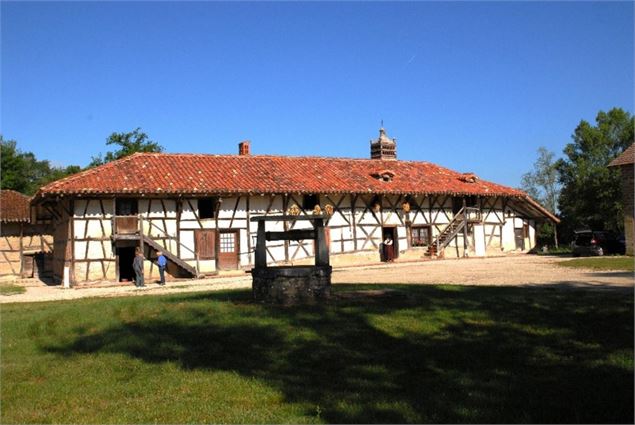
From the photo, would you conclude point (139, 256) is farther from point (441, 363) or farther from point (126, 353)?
point (441, 363)

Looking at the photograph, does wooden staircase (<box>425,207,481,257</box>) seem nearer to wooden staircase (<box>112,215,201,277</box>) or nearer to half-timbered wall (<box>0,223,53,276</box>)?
wooden staircase (<box>112,215,201,277</box>)

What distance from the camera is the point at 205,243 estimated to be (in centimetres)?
2634

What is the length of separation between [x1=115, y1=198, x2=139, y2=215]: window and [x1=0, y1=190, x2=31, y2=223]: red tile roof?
34.3ft

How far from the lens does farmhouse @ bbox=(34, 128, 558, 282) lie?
2442cm

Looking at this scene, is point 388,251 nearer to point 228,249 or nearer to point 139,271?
point 228,249

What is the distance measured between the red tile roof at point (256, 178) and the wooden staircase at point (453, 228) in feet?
4.16

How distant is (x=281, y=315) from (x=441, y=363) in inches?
150

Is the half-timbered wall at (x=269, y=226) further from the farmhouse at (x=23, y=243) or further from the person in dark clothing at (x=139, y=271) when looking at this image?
the farmhouse at (x=23, y=243)

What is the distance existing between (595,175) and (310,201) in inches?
1166

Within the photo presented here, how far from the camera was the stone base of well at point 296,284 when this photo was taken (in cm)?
1173

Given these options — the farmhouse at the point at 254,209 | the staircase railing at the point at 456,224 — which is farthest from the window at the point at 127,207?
the staircase railing at the point at 456,224

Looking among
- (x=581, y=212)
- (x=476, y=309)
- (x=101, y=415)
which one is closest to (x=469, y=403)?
(x=101, y=415)

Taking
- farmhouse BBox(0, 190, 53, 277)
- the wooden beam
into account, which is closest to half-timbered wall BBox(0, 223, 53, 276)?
farmhouse BBox(0, 190, 53, 277)

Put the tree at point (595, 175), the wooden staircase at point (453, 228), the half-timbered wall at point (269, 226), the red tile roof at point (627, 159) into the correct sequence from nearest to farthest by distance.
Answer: the half-timbered wall at point (269, 226)
the red tile roof at point (627, 159)
the wooden staircase at point (453, 228)
the tree at point (595, 175)
